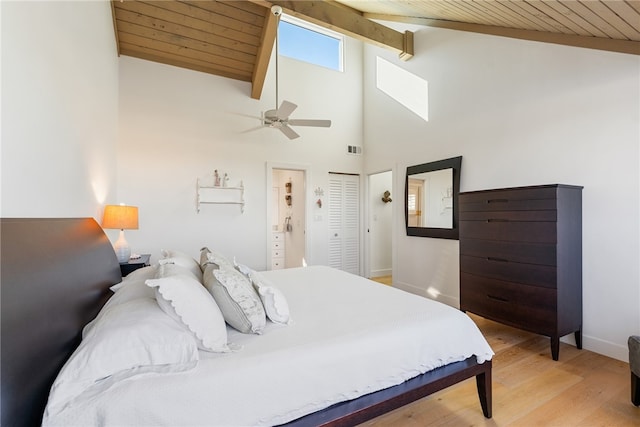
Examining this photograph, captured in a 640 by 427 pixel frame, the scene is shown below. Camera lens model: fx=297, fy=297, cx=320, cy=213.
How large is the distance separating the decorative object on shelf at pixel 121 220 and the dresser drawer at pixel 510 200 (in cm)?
340

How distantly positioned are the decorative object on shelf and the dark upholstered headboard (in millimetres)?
1444

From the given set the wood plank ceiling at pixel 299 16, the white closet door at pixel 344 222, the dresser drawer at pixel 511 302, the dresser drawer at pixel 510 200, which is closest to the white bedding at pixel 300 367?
the dresser drawer at pixel 511 302

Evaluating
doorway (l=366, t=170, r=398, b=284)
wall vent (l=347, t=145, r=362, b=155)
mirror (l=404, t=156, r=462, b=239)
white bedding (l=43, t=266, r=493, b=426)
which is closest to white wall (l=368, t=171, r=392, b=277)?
doorway (l=366, t=170, r=398, b=284)

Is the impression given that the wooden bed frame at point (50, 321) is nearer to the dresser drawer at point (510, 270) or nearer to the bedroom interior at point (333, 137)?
the bedroom interior at point (333, 137)

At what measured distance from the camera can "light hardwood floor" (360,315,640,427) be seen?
1.75m

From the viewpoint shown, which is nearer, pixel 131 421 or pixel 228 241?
pixel 131 421

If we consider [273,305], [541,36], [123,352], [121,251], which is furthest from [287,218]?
[123,352]

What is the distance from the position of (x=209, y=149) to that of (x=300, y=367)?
12.5ft

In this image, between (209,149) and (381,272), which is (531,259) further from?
(209,149)

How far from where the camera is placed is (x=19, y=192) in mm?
1141

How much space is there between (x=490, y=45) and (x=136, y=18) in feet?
13.6

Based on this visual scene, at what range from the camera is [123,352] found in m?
1.05

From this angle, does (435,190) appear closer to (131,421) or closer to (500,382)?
(500,382)

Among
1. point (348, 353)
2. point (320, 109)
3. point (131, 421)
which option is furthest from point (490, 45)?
point (131, 421)
